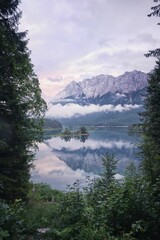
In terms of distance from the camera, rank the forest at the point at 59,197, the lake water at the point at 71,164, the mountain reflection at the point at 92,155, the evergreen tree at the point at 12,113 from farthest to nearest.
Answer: the mountain reflection at the point at 92,155 → the lake water at the point at 71,164 → the evergreen tree at the point at 12,113 → the forest at the point at 59,197

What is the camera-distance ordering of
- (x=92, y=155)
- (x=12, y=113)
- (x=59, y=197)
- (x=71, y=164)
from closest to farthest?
1. (x=59, y=197)
2. (x=12, y=113)
3. (x=71, y=164)
4. (x=92, y=155)

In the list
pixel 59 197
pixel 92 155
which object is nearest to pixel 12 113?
pixel 59 197

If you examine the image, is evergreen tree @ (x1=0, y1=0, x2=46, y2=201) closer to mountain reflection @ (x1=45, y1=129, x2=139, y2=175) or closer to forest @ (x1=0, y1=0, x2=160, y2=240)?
forest @ (x1=0, y1=0, x2=160, y2=240)

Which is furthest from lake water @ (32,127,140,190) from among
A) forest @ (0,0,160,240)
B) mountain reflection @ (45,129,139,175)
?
forest @ (0,0,160,240)

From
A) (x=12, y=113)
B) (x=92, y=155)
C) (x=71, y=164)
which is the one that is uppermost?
(x=12, y=113)

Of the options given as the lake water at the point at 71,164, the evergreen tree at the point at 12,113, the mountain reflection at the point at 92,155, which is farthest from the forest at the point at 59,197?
the mountain reflection at the point at 92,155

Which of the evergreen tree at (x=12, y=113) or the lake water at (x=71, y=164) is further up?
the evergreen tree at (x=12, y=113)

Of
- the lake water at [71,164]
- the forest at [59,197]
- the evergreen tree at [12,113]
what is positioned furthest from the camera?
the lake water at [71,164]

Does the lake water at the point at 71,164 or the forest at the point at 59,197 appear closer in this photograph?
the forest at the point at 59,197

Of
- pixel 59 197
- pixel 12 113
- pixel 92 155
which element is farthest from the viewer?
pixel 92 155

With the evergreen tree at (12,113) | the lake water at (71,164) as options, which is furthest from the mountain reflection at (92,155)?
the evergreen tree at (12,113)

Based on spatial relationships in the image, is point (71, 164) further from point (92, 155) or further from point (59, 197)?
point (59, 197)

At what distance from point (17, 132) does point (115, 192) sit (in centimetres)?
565

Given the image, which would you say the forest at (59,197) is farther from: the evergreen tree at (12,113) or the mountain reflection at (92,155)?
the mountain reflection at (92,155)
